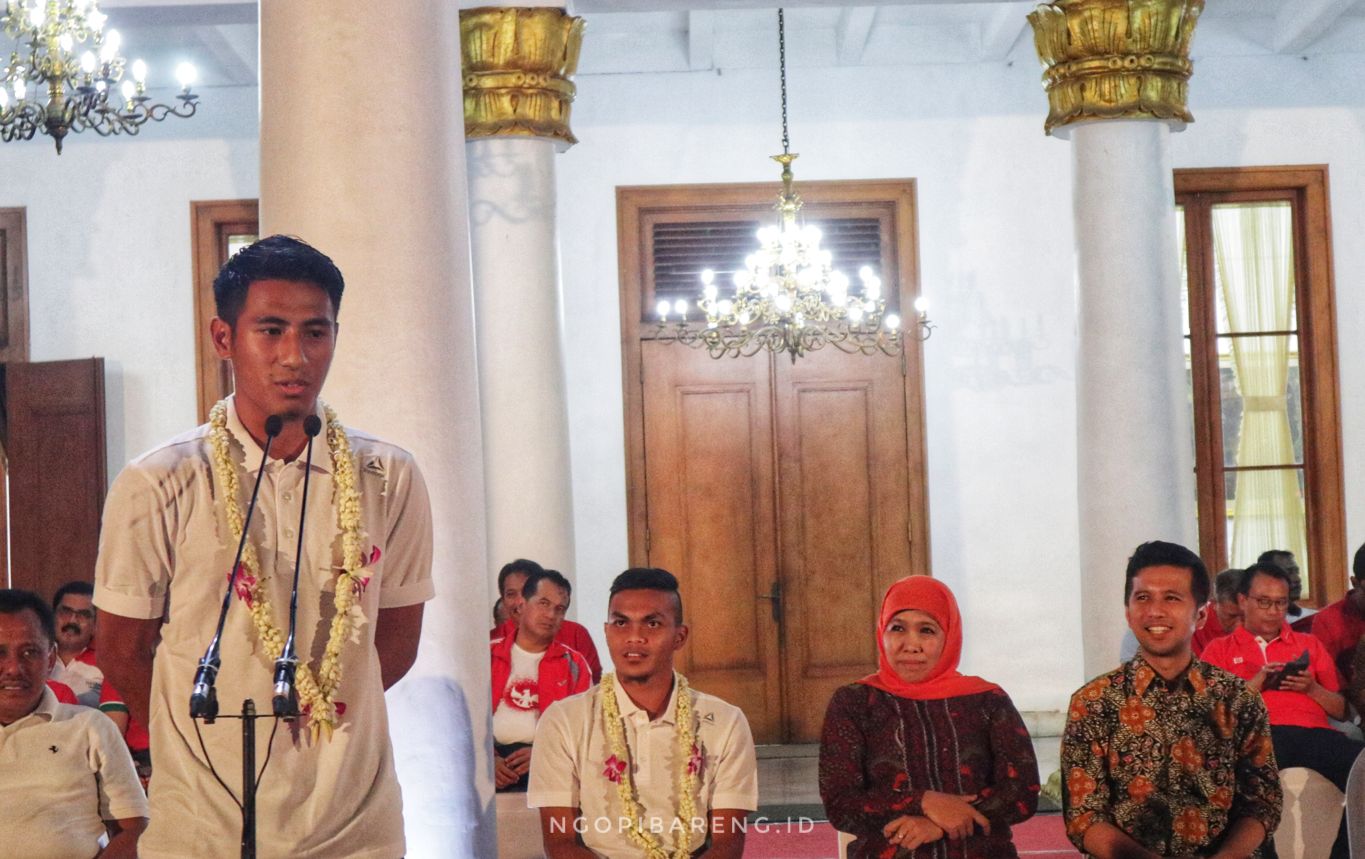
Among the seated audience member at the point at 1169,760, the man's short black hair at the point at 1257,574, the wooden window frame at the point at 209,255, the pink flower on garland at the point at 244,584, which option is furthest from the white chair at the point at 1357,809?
the wooden window frame at the point at 209,255

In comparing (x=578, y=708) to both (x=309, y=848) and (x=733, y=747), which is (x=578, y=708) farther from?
(x=309, y=848)

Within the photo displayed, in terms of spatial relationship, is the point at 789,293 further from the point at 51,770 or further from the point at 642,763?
the point at 51,770

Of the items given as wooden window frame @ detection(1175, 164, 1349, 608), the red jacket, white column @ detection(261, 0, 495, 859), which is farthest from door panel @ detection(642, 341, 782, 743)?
white column @ detection(261, 0, 495, 859)

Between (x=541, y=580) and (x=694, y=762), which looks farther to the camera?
(x=541, y=580)

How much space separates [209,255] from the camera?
9.98 meters

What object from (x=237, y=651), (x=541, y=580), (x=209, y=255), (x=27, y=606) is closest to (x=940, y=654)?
(x=237, y=651)

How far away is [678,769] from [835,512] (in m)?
6.55

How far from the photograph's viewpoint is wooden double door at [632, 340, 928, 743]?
9953 mm

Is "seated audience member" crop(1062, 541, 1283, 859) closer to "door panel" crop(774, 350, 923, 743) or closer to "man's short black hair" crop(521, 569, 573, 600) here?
"man's short black hair" crop(521, 569, 573, 600)

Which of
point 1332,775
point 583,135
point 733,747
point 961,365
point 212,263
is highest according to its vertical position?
point 583,135

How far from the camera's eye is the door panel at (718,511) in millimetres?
9945

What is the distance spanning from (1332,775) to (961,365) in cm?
506

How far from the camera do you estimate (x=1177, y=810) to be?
12.0ft

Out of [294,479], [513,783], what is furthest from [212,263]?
[294,479]
